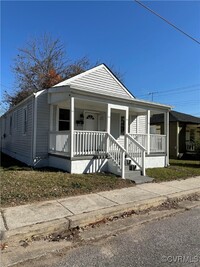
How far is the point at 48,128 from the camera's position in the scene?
10953mm

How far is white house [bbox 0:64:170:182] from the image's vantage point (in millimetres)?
9288

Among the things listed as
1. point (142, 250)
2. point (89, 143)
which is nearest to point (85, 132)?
point (89, 143)

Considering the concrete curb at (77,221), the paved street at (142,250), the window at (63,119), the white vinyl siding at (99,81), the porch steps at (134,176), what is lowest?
the paved street at (142,250)

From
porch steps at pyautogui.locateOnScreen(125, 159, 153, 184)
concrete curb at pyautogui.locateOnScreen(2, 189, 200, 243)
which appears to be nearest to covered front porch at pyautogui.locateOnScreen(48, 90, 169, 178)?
porch steps at pyautogui.locateOnScreen(125, 159, 153, 184)

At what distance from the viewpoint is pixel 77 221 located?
4.66 metres

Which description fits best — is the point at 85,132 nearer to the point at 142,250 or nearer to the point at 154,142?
the point at 154,142

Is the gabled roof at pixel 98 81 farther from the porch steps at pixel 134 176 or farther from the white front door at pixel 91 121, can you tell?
the porch steps at pixel 134 176

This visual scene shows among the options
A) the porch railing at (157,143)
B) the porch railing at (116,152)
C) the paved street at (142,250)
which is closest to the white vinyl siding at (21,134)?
the porch railing at (116,152)

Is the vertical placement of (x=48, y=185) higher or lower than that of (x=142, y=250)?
higher

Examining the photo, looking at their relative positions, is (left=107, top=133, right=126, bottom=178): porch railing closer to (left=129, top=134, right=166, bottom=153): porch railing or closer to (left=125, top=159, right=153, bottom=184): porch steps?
(left=125, top=159, right=153, bottom=184): porch steps

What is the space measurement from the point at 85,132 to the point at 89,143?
0.51 m

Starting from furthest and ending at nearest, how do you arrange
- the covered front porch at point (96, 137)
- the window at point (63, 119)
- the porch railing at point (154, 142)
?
the porch railing at point (154, 142)
the window at point (63, 119)
the covered front porch at point (96, 137)

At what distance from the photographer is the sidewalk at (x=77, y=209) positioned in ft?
13.9

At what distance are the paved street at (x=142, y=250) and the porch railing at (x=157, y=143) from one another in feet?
25.6
